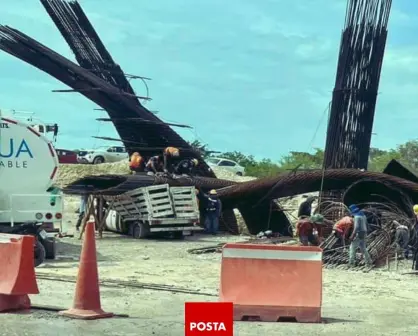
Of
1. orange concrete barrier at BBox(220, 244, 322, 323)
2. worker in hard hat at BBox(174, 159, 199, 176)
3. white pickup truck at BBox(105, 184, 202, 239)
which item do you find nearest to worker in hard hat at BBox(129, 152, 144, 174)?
worker in hard hat at BBox(174, 159, 199, 176)

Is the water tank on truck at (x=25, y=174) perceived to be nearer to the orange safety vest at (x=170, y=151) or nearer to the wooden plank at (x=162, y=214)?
the wooden plank at (x=162, y=214)

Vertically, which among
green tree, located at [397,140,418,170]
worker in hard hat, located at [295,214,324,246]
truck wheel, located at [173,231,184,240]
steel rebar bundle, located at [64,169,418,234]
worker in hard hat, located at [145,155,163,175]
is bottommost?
truck wheel, located at [173,231,184,240]

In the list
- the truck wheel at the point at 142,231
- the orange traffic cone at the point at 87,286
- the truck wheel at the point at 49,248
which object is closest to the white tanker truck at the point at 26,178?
the truck wheel at the point at 49,248

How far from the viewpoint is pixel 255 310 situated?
34.9 ft

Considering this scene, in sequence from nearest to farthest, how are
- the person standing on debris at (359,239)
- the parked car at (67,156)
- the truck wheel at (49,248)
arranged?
the truck wheel at (49,248), the person standing on debris at (359,239), the parked car at (67,156)

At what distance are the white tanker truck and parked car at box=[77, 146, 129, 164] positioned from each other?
A: 33.0 m

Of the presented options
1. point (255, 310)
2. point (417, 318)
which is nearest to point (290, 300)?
point (255, 310)

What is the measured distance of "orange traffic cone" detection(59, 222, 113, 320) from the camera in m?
10.1

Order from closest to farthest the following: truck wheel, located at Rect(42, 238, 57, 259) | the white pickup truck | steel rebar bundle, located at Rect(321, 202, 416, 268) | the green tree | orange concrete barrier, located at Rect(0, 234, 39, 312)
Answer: orange concrete barrier, located at Rect(0, 234, 39, 312)
truck wheel, located at Rect(42, 238, 57, 259)
steel rebar bundle, located at Rect(321, 202, 416, 268)
the white pickup truck
the green tree

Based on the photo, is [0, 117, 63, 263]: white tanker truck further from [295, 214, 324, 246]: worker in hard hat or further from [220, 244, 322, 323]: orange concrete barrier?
Answer: [220, 244, 322, 323]: orange concrete barrier

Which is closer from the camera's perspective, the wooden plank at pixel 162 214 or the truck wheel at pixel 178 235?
the wooden plank at pixel 162 214

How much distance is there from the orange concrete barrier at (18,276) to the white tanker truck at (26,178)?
5.75 meters

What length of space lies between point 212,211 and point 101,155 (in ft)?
78.5

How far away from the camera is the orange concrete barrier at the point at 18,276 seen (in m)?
10.5
